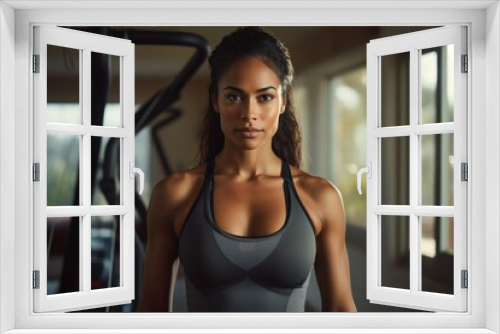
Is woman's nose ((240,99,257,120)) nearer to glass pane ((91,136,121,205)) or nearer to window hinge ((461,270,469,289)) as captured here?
Result: glass pane ((91,136,121,205))

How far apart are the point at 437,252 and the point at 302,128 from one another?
1.32 metres

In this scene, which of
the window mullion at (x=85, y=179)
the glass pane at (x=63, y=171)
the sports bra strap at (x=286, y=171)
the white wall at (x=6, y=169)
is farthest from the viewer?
the glass pane at (x=63, y=171)

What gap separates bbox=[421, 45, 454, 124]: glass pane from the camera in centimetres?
395

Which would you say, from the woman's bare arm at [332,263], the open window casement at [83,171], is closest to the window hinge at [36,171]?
the open window casement at [83,171]

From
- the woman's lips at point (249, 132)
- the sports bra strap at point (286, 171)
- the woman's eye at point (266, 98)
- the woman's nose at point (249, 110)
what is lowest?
the sports bra strap at point (286, 171)

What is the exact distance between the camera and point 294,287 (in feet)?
11.7

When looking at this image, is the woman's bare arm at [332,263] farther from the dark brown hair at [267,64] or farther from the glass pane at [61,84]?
the glass pane at [61,84]

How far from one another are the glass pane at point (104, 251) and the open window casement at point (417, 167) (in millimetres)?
1803

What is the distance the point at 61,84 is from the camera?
3.90 m

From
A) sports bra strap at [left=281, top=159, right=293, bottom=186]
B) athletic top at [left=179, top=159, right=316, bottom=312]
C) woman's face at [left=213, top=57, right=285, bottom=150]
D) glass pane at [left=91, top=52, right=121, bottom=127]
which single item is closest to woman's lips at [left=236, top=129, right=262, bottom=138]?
woman's face at [left=213, top=57, right=285, bottom=150]

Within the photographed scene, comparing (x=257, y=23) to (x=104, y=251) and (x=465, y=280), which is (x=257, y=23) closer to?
(x=465, y=280)

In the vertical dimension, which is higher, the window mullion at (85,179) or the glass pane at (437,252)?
the window mullion at (85,179)

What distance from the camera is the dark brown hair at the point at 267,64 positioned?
3689 millimetres

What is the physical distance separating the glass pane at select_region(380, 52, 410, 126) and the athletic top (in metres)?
0.96
